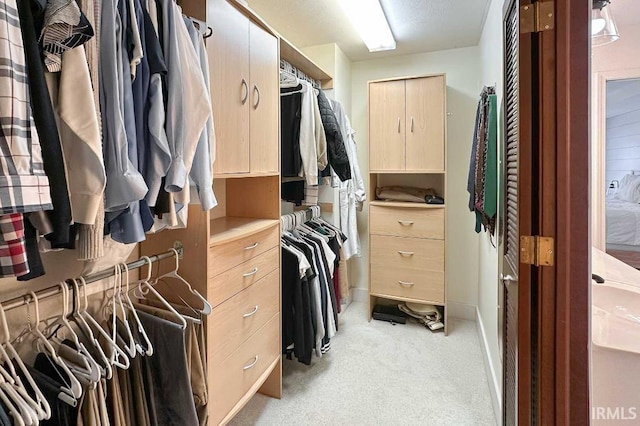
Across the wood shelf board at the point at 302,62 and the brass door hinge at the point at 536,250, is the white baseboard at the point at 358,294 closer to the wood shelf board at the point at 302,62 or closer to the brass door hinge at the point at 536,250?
the wood shelf board at the point at 302,62

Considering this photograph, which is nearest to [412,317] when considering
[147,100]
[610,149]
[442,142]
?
[442,142]

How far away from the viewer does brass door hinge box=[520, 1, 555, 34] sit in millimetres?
1102

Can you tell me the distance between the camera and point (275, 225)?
195 centimetres

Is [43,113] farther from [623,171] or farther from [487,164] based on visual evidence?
[623,171]

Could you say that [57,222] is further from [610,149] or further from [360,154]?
[610,149]

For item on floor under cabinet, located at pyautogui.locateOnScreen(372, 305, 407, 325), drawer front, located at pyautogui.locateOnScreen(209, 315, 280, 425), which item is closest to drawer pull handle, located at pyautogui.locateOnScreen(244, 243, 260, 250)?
drawer front, located at pyautogui.locateOnScreen(209, 315, 280, 425)

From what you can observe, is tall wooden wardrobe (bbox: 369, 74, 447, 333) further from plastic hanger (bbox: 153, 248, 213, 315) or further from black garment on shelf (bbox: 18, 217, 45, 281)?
black garment on shelf (bbox: 18, 217, 45, 281)

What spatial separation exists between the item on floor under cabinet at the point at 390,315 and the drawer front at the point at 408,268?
20 centimetres

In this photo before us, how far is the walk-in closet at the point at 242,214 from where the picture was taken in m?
0.77

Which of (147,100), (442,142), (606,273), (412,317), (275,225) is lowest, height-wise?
(412,317)

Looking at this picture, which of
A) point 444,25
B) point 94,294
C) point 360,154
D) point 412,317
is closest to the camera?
point 94,294

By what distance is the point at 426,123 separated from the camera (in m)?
2.86

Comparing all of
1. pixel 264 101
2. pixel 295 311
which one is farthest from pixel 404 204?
pixel 264 101

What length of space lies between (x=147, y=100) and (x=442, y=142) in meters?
2.38
